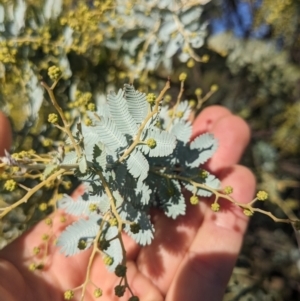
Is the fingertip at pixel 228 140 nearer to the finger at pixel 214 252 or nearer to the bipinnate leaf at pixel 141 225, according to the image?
the finger at pixel 214 252

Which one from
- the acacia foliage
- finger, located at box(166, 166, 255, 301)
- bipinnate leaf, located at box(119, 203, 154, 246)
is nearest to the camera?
the acacia foliage

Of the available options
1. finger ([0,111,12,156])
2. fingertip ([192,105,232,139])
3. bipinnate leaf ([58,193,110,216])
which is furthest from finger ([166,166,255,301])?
finger ([0,111,12,156])

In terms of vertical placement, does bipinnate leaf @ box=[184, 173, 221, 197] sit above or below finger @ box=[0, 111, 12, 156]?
below

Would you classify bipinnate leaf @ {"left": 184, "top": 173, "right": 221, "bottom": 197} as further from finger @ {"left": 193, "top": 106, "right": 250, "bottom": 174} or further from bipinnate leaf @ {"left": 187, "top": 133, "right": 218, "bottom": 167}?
finger @ {"left": 193, "top": 106, "right": 250, "bottom": 174}

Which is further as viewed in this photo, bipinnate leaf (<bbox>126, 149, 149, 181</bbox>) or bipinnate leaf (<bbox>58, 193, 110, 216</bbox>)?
bipinnate leaf (<bbox>58, 193, 110, 216</bbox>)

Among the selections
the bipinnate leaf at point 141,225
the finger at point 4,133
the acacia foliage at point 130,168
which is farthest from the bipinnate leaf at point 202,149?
the finger at point 4,133

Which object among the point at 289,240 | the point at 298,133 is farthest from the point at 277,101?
the point at 289,240

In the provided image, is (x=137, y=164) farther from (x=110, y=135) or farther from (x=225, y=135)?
(x=225, y=135)
